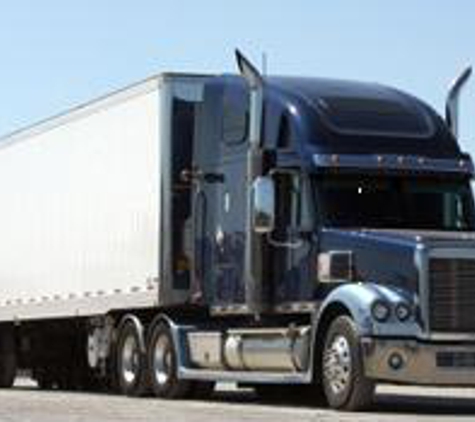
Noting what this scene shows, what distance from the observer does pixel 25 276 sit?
92.4 feet

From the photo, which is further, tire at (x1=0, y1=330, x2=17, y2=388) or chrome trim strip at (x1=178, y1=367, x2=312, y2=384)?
tire at (x1=0, y1=330, x2=17, y2=388)

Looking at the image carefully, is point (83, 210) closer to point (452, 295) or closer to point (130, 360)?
point (130, 360)

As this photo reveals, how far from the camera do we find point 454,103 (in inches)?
831

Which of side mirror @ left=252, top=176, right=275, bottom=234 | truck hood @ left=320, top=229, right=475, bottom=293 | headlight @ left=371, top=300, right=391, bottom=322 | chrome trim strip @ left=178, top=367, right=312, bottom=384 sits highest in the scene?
side mirror @ left=252, top=176, right=275, bottom=234

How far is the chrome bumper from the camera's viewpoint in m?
17.9

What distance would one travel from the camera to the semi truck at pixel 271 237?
59.7ft

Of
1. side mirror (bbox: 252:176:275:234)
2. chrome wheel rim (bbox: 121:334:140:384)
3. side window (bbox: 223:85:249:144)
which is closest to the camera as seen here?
side mirror (bbox: 252:176:275:234)

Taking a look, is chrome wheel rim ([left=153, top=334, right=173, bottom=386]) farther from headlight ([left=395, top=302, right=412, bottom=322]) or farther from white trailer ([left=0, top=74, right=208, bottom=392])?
headlight ([left=395, top=302, right=412, bottom=322])

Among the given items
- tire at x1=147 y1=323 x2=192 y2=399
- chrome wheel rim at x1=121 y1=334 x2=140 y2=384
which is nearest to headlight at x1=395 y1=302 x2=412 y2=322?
tire at x1=147 y1=323 x2=192 y2=399

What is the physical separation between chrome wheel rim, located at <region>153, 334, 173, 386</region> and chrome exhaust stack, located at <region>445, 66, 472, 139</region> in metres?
4.74

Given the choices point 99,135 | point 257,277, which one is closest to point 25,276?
point 99,135

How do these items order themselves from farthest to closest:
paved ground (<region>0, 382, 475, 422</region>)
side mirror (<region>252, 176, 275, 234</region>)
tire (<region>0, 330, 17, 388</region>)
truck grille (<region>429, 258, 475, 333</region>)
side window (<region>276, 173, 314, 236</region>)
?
tire (<region>0, 330, 17, 388</region>) < side window (<region>276, 173, 314, 236</region>) < side mirror (<region>252, 176, 275, 234</region>) < truck grille (<region>429, 258, 475, 333</region>) < paved ground (<region>0, 382, 475, 422</region>)

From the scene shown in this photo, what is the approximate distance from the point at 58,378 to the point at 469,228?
11.4 meters

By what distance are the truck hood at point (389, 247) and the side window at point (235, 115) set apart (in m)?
2.34
